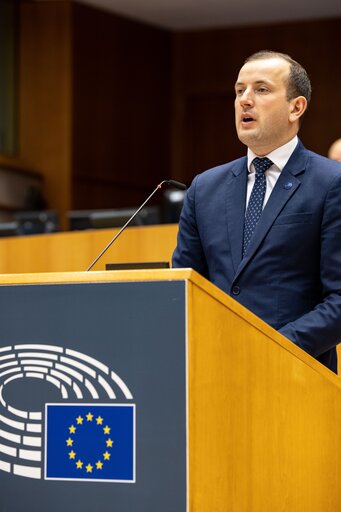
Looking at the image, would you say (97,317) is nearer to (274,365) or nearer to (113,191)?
(274,365)

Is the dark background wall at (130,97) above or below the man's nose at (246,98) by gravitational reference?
above

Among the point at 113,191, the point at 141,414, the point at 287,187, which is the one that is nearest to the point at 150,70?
the point at 113,191

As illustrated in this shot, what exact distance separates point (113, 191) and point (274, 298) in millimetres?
7361

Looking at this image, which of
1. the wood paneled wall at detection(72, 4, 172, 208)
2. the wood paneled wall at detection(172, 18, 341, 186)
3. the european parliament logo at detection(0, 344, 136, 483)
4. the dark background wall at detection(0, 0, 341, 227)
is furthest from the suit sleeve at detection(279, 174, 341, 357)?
the wood paneled wall at detection(172, 18, 341, 186)

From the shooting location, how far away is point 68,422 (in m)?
2.07

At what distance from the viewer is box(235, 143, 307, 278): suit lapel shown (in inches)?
100

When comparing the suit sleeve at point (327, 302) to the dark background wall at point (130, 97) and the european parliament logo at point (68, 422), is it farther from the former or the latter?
the dark background wall at point (130, 97)

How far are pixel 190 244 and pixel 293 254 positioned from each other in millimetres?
325

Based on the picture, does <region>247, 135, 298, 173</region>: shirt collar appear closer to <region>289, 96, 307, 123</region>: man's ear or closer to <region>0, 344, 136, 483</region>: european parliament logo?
<region>289, 96, 307, 123</region>: man's ear

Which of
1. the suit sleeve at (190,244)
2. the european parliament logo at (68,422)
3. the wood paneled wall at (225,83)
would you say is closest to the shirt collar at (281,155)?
the suit sleeve at (190,244)

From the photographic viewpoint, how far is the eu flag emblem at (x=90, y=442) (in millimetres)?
2025

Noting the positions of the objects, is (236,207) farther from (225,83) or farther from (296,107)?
(225,83)

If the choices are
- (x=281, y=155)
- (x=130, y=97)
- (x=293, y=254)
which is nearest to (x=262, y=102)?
(x=281, y=155)

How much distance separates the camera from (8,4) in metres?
9.27
